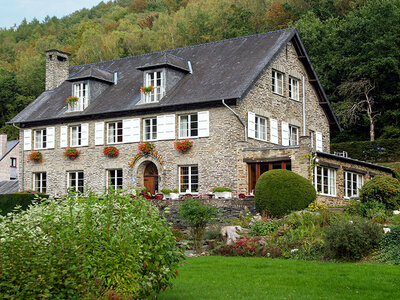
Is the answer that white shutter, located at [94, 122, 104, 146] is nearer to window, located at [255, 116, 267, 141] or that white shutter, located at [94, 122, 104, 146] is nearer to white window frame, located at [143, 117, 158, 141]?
white window frame, located at [143, 117, 158, 141]

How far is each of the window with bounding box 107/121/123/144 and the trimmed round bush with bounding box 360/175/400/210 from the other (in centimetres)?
1324

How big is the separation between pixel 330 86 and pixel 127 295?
1438 inches

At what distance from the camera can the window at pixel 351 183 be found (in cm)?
2584

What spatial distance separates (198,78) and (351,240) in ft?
51.2

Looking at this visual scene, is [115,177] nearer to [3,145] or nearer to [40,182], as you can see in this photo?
[40,182]

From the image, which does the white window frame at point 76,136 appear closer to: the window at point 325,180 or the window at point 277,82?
the window at point 277,82

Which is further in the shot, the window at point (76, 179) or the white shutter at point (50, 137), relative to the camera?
the white shutter at point (50, 137)

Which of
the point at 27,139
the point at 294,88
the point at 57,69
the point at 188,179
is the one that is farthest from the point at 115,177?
the point at 294,88

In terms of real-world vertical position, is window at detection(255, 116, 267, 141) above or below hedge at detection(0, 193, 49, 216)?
above

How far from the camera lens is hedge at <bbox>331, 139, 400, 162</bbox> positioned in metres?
36.0

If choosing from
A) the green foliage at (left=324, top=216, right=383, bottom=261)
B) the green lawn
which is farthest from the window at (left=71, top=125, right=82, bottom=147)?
the green foliage at (left=324, top=216, right=383, bottom=261)

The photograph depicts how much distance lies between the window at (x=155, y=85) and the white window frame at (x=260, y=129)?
4667 mm

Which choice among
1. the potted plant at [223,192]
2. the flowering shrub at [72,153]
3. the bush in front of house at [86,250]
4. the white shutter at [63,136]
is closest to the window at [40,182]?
the white shutter at [63,136]

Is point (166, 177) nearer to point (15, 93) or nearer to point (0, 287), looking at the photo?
point (0, 287)
